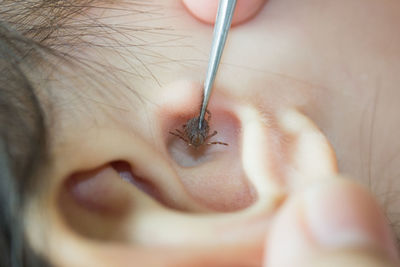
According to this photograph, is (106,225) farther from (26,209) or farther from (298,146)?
(298,146)

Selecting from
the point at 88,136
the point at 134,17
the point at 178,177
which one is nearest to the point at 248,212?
the point at 178,177

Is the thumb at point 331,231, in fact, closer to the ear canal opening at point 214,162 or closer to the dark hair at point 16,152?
the ear canal opening at point 214,162

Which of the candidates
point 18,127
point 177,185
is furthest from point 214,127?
point 18,127

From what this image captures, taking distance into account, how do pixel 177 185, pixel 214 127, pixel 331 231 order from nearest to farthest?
pixel 331 231
pixel 177 185
pixel 214 127

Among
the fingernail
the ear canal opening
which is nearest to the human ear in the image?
the ear canal opening

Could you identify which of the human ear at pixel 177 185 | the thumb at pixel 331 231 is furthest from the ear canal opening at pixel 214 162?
the thumb at pixel 331 231

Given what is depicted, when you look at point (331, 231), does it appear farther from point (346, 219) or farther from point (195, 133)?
point (195, 133)
